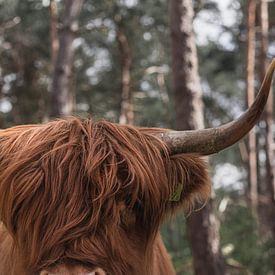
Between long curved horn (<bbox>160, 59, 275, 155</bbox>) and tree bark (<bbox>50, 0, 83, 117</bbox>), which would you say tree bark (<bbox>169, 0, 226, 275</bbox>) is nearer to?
tree bark (<bbox>50, 0, 83, 117</bbox>)

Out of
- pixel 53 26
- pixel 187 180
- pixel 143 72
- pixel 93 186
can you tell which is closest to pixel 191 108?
pixel 187 180

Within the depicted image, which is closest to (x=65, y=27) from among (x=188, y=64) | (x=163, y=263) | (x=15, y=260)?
(x=188, y=64)

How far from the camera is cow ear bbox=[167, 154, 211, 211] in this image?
14.5ft

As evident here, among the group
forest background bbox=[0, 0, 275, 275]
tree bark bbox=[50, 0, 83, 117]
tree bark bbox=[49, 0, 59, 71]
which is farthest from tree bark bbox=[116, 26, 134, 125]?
tree bark bbox=[50, 0, 83, 117]

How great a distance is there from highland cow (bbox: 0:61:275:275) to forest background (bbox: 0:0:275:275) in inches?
414

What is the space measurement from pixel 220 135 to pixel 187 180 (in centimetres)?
59

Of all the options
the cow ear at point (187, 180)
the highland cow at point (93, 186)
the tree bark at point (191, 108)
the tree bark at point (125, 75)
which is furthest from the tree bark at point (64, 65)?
the tree bark at point (125, 75)

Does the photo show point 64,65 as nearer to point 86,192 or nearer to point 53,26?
point 53,26

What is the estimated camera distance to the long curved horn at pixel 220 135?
379 cm

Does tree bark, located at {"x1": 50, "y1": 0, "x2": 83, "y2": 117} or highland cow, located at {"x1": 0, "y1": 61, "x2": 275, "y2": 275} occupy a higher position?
tree bark, located at {"x1": 50, "y1": 0, "x2": 83, "y2": 117}

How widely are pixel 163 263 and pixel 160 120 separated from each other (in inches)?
1064

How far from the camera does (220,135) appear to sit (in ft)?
13.5

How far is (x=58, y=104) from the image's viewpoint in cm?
1483

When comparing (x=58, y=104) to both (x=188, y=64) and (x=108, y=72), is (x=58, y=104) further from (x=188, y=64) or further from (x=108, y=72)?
(x=108, y=72)
